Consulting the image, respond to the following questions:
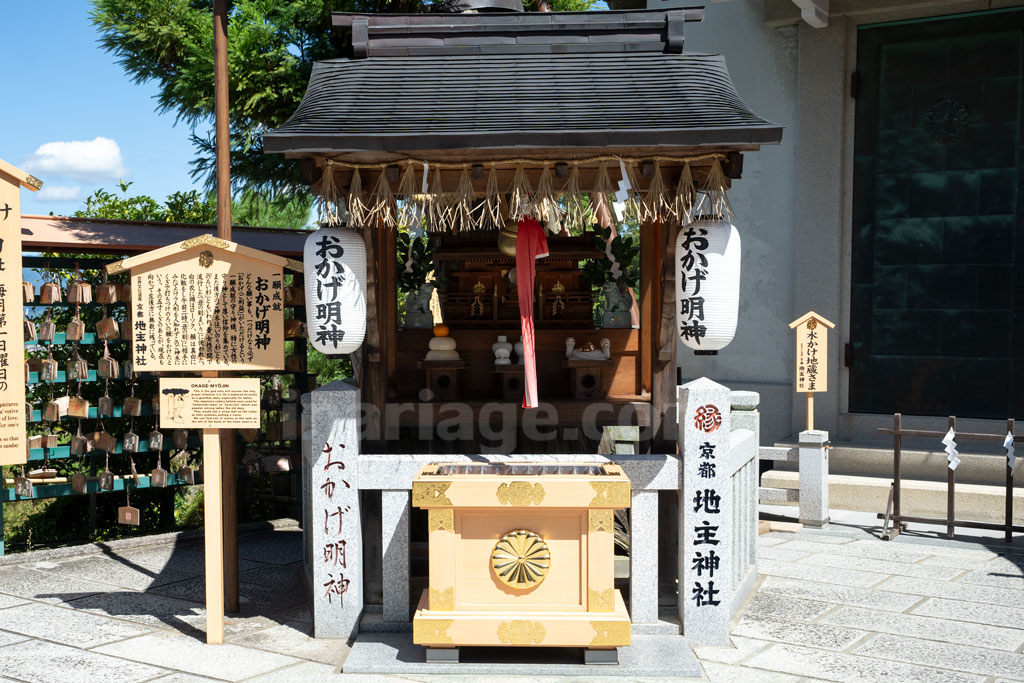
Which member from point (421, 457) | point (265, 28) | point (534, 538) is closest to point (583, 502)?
point (534, 538)

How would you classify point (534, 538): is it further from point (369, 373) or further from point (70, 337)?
point (70, 337)

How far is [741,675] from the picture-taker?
560 centimetres

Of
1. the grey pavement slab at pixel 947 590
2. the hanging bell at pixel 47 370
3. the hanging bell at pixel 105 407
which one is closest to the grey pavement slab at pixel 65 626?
the hanging bell at pixel 105 407

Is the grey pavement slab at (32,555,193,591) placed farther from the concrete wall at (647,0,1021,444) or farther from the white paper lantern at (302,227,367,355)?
the concrete wall at (647,0,1021,444)

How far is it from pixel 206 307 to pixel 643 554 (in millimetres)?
3507

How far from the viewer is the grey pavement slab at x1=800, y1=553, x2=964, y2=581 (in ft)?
26.9

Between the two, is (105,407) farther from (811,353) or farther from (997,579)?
(997,579)

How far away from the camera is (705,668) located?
18.8ft

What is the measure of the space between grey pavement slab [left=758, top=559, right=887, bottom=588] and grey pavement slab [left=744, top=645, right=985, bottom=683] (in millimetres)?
2017

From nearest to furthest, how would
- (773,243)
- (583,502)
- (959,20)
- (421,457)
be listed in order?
(583,502)
(421,457)
(959,20)
(773,243)

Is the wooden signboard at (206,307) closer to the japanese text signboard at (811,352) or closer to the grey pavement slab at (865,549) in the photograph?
the grey pavement slab at (865,549)

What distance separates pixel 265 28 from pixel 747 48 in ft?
23.3

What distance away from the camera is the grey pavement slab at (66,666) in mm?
5496

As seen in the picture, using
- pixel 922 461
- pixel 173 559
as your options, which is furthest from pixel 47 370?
pixel 922 461
